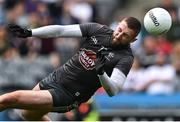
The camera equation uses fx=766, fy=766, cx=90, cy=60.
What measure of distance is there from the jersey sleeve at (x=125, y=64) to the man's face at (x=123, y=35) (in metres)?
0.21

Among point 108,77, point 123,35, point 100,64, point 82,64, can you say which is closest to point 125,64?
point 123,35

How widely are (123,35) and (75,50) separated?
6383mm

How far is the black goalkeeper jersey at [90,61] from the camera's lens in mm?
10414

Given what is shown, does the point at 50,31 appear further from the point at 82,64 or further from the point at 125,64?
the point at 125,64

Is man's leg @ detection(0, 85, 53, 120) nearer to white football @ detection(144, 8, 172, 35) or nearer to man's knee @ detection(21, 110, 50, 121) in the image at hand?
man's knee @ detection(21, 110, 50, 121)

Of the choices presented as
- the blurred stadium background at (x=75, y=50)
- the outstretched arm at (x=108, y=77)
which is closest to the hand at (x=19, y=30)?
the outstretched arm at (x=108, y=77)

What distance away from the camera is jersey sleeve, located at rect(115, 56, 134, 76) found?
33.4 ft

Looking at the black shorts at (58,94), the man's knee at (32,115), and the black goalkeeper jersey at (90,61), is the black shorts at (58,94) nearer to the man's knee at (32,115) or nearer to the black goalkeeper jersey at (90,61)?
the black goalkeeper jersey at (90,61)

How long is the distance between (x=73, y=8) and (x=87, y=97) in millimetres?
7888

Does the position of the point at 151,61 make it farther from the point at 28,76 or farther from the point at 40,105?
the point at 40,105

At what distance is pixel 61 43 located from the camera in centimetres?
1694

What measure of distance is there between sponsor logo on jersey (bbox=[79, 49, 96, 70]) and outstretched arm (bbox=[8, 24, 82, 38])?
0.27 m

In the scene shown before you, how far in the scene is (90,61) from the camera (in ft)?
34.1

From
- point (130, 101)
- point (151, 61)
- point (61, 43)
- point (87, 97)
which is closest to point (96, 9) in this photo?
point (61, 43)
